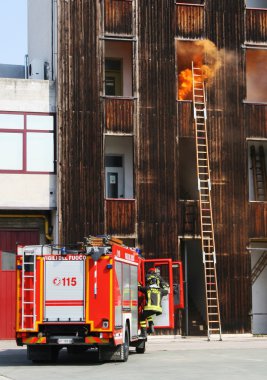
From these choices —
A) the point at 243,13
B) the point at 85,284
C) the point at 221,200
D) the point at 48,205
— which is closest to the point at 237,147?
the point at 221,200

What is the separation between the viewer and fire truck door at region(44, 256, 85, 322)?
1992 centimetres

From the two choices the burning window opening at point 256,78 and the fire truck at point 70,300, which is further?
the burning window opening at point 256,78

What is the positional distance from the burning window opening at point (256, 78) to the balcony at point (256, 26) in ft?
3.12

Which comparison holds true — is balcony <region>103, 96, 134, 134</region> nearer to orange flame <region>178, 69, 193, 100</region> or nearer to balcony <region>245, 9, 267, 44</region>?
orange flame <region>178, 69, 193, 100</region>

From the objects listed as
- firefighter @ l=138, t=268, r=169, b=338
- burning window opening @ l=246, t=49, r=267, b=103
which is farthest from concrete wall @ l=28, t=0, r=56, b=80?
firefighter @ l=138, t=268, r=169, b=338

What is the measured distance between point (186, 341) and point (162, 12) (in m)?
11.4

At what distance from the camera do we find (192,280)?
1331 inches

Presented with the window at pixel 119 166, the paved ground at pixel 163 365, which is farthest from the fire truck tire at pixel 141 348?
the window at pixel 119 166

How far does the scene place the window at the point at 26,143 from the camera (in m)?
30.7

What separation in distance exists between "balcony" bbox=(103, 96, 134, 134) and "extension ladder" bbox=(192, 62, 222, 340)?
2.27m

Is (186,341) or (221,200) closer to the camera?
(186,341)

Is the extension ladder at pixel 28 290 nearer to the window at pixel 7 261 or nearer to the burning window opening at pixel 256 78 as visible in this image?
the window at pixel 7 261

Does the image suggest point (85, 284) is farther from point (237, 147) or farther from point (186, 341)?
point (237, 147)

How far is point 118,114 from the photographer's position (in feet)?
103
